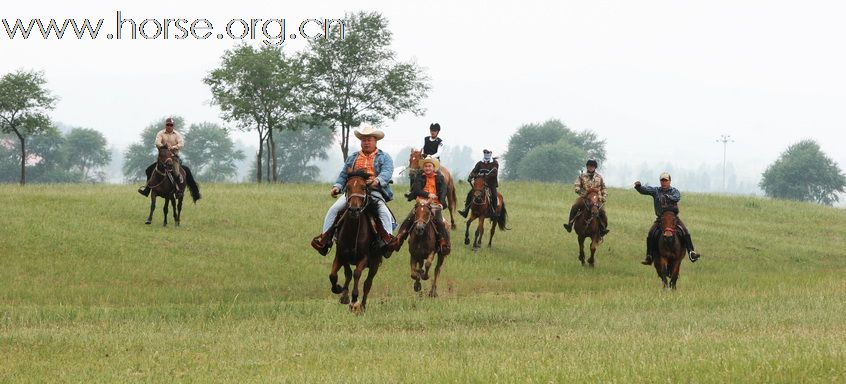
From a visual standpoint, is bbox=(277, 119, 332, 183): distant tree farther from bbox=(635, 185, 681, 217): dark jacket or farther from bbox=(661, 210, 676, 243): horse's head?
bbox=(661, 210, 676, 243): horse's head

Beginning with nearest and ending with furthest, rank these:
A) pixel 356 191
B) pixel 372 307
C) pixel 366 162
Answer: pixel 356 191
pixel 366 162
pixel 372 307

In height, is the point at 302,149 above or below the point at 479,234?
above

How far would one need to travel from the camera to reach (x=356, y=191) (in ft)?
52.8

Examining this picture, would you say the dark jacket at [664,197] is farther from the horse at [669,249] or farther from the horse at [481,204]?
the horse at [481,204]

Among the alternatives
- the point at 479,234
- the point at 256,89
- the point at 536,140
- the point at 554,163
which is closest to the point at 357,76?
the point at 256,89

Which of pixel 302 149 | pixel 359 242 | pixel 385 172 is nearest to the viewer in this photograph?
pixel 359 242

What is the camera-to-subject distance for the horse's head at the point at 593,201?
28656 millimetres

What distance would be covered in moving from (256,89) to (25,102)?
15280 mm

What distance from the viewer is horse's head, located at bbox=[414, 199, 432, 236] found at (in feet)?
62.6

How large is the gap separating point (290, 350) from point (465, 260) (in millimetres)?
16643

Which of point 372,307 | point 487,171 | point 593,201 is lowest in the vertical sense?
point 372,307

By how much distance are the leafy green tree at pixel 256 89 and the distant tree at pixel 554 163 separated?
83032mm

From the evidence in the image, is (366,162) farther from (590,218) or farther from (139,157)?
(139,157)

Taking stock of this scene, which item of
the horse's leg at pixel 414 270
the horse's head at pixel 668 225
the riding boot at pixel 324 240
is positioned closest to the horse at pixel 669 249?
the horse's head at pixel 668 225
